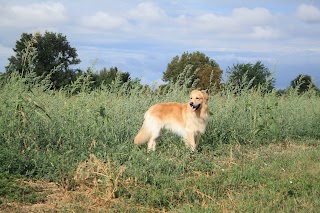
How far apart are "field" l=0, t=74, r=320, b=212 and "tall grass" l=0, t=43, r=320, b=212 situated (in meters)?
0.02

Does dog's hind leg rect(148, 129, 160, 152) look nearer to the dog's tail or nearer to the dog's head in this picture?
the dog's tail

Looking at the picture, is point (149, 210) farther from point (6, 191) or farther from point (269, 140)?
point (269, 140)

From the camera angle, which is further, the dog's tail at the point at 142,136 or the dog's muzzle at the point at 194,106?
the dog's muzzle at the point at 194,106

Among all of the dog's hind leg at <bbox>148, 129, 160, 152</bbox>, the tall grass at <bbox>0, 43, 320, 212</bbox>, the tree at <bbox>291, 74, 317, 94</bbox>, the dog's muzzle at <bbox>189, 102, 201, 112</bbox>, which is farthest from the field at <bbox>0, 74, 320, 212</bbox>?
the tree at <bbox>291, 74, 317, 94</bbox>

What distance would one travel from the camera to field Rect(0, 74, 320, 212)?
4559mm

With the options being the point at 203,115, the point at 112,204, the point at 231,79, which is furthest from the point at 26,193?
the point at 231,79

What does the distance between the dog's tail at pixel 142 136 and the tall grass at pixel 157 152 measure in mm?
152

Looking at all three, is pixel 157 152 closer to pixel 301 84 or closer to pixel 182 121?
pixel 182 121

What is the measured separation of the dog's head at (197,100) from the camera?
780 centimetres

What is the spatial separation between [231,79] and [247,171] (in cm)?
578

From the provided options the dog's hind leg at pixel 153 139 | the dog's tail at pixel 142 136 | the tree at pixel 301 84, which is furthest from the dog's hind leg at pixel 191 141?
the tree at pixel 301 84

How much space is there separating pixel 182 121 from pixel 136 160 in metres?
2.36

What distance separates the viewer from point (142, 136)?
25.3 feet

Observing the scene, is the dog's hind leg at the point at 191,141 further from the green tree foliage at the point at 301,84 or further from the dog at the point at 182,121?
the green tree foliage at the point at 301,84
